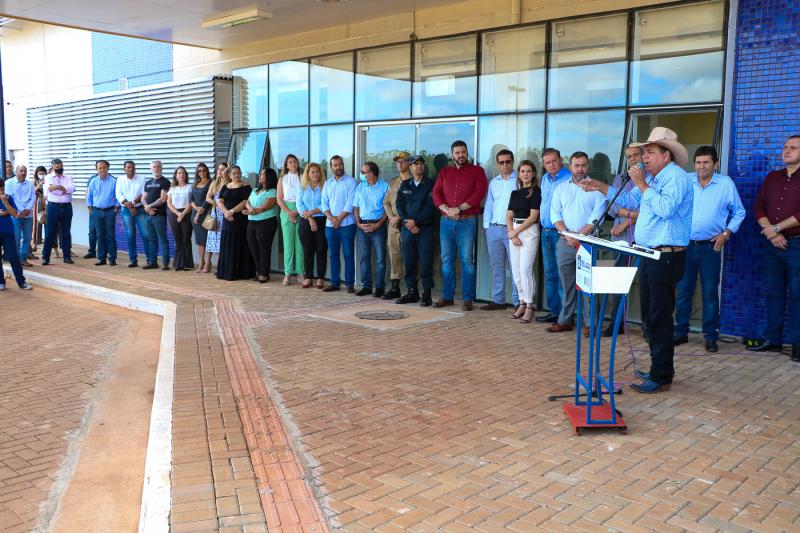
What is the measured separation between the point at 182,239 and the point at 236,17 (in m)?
4.50

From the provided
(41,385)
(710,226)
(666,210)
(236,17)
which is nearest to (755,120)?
(710,226)

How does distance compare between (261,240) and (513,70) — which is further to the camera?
(261,240)

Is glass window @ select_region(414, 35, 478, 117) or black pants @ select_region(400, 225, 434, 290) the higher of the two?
glass window @ select_region(414, 35, 478, 117)

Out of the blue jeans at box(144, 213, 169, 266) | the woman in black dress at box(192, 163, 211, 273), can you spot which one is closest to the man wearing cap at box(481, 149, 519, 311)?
the woman in black dress at box(192, 163, 211, 273)

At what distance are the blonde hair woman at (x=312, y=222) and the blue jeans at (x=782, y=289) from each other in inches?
247

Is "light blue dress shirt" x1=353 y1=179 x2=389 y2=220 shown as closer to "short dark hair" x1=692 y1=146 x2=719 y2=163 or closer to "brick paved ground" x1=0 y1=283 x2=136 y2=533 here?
"brick paved ground" x1=0 y1=283 x2=136 y2=533

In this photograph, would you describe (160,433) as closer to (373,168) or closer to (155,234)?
(373,168)

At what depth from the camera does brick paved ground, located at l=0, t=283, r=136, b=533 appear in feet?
14.5

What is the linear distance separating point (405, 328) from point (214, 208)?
5762 millimetres

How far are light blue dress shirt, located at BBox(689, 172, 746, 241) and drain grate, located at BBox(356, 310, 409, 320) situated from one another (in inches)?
139

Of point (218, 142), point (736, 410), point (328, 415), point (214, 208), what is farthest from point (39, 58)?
point (736, 410)

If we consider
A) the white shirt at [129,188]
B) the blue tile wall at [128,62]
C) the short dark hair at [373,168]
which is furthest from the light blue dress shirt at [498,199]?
the blue tile wall at [128,62]

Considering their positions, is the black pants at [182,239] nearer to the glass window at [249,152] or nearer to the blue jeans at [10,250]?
the glass window at [249,152]

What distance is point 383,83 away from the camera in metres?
11.1
